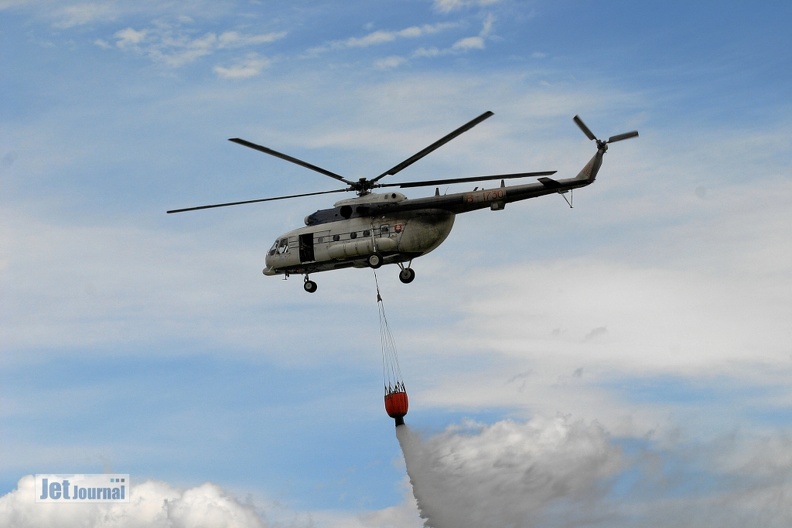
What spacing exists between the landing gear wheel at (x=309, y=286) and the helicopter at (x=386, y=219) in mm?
50

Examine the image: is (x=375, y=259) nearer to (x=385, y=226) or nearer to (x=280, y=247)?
(x=385, y=226)

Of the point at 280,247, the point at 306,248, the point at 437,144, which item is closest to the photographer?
the point at 437,144

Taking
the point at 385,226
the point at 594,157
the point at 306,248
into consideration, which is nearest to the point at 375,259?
the point at 385,226

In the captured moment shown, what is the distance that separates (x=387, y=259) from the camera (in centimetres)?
6269

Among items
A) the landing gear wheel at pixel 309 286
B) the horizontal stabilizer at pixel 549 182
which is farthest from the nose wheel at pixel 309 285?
the horizontal stabilizer at pixel 549 182

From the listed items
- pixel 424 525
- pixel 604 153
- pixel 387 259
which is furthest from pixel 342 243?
pixel 424 525

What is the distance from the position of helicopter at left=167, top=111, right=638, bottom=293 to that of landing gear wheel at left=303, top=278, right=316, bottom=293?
0.17 ft

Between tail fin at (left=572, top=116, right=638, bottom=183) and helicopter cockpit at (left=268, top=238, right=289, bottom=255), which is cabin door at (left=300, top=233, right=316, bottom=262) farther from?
tail fin at (left=572, top=116, right=638, bottom=183)

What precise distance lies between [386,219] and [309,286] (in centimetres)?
621

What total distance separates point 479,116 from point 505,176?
353 centimetres

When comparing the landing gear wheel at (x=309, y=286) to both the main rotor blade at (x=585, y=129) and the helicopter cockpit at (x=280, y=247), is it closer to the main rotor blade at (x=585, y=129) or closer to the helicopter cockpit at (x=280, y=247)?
the helicopter cockpit at (x=280, y=247)

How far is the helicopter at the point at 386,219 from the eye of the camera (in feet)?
196

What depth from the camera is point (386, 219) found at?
62.3 meters

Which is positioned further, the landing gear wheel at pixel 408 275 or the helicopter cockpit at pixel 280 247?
the helicopter cockpit at pixel 280 247
